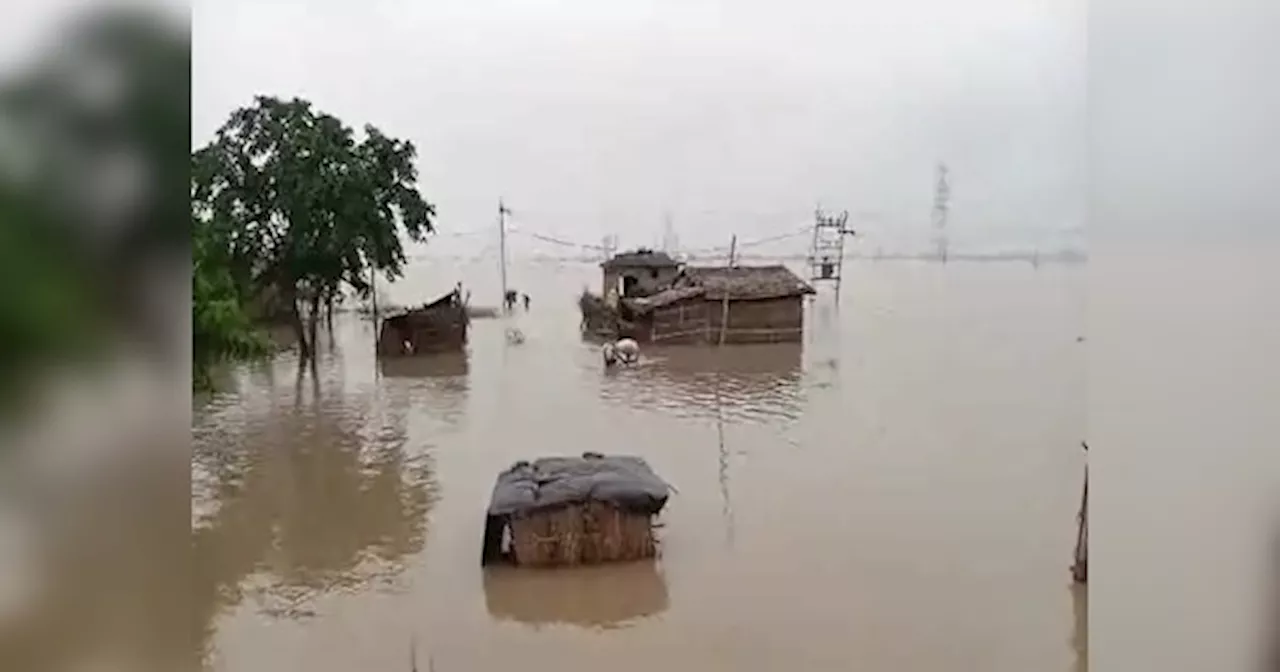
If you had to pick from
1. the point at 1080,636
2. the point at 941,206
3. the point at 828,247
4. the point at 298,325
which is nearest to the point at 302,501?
the point at 298,325

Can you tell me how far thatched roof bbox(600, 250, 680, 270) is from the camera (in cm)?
137

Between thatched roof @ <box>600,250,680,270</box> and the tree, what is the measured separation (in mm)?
221

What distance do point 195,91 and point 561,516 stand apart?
64 cm

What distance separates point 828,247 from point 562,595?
52cm

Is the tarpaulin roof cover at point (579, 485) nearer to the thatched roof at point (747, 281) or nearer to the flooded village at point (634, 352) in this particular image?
the flooded village at point (634, 352)

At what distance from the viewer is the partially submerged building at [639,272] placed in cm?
137

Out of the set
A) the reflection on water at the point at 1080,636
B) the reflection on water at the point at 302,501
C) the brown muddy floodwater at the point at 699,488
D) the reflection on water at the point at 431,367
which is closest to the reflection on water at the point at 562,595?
the brown muddy floodwater at the point at 699,488

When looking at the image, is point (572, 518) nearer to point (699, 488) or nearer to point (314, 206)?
point (699, 488)

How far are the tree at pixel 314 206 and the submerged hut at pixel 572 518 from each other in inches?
11.9

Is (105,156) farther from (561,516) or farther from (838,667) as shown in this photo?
(838,667)

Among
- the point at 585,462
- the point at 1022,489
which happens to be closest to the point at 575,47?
the point at 585,462

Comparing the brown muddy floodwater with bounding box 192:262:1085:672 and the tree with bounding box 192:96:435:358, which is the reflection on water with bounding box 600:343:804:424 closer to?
the brown muddy floodwater with bounding box 192:262:1085:672

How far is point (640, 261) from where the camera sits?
137 centimetres

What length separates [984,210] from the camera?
1.39 m
